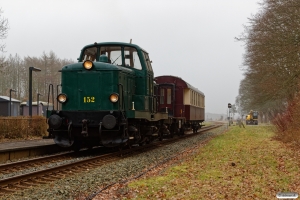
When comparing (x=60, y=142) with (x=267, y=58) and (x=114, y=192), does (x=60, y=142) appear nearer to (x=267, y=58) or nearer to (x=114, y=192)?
(x=114, y=192)

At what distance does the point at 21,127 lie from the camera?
20.2m

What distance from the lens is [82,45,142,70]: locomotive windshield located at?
43.7 ft

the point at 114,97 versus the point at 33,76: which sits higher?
the point at 33,76

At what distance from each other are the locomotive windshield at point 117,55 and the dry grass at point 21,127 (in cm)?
793

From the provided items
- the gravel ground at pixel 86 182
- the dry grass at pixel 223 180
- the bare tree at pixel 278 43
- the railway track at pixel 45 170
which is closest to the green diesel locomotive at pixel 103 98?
the railway track at pixel 45 170

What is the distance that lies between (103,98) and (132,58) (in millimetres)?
2076

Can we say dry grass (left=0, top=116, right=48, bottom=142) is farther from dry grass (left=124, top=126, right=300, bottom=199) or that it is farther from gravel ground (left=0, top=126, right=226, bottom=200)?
dry grass (left=124, top=126, right=300, bottom=199)

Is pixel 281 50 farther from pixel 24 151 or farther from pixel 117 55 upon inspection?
pixel 24 151

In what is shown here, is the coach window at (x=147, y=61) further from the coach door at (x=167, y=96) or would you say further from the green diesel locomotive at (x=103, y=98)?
the coach door at (x=167, y=96)

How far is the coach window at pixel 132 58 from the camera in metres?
13.4

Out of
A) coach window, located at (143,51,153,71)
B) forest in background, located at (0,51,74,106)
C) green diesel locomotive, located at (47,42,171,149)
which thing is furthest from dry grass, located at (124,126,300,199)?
forest in background, located at (0,51,74,106)

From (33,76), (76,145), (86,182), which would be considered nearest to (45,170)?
(86,182)

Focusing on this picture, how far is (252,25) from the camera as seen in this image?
23.2m

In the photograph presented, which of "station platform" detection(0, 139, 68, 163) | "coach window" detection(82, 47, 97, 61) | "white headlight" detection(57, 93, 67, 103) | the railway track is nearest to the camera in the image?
the railway track
